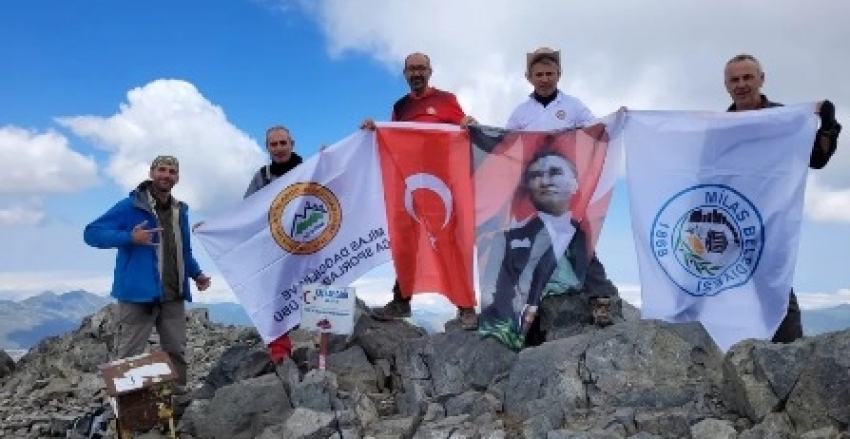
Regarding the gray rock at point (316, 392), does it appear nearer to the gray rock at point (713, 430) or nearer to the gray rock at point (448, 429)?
the gray rock at point (448, 429)

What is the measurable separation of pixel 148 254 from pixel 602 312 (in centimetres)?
666

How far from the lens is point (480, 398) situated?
10.5m

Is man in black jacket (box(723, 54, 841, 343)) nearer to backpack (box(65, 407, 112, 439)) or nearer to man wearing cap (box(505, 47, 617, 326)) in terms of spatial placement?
man wearing cap (box(505, 47, 617, 326))

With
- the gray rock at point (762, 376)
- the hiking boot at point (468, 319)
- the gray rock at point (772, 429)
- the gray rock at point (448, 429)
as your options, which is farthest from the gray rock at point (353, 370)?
the gray rock at point (772, 429)

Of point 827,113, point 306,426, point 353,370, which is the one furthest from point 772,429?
point 353,370

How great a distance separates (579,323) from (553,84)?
3.36 meters

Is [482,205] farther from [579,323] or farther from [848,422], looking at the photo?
[848,422]

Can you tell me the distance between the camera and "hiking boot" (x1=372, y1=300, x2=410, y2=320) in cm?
1320

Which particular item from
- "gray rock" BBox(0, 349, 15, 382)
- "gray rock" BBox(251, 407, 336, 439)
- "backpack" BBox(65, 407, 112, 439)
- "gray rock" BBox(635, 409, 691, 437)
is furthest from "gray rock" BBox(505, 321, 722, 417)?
"gray rock" BBox(0, 349, 15, 382)

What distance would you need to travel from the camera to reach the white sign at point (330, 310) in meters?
11.1

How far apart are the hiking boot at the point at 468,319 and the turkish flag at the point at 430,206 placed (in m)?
0.10

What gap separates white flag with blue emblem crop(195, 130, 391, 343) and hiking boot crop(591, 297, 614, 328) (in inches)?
133

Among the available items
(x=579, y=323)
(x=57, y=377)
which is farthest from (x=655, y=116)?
(x=57, y=377)

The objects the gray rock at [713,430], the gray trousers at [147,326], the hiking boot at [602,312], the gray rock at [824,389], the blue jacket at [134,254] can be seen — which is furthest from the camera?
the gray trousers at [147,326]
